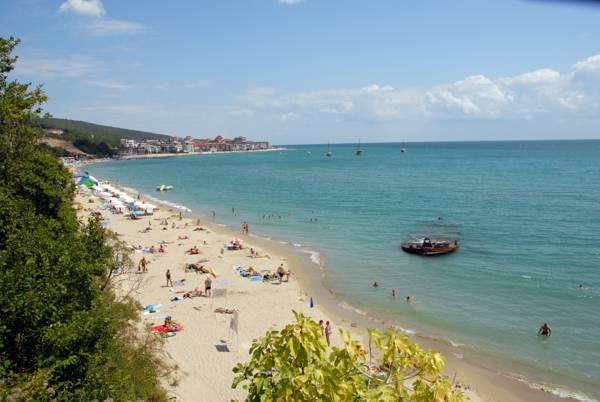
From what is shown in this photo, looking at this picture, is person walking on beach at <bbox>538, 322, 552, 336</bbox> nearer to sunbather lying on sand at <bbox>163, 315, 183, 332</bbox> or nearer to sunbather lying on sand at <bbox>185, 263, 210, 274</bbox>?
sunbather lying on sand at <bbox>163, 315, 183, 332</bbox>

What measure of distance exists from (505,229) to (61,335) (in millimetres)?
38121

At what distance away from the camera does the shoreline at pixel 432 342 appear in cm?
1486

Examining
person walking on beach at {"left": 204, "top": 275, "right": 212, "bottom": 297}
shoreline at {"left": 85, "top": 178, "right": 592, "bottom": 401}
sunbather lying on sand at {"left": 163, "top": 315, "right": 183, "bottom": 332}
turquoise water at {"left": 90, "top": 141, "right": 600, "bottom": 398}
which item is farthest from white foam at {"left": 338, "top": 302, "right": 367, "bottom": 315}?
sunbather lying on sand at {"left": 163, "top": 315, "right": 183, "bottom": 332}

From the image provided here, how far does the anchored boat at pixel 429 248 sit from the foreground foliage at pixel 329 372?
1099 inches

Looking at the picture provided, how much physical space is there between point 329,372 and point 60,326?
7.11m

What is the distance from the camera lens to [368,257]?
1219 inches

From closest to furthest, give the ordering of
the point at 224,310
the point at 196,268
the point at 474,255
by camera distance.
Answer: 1. the point at 224,310
2. the point at 196,268
3. the point at 474,255

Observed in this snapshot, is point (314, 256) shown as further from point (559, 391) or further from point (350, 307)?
point (559, 391)

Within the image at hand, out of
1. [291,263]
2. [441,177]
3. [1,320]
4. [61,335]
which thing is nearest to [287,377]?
[61,335]

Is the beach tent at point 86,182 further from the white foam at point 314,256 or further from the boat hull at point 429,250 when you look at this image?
the boat hull at point 429,250

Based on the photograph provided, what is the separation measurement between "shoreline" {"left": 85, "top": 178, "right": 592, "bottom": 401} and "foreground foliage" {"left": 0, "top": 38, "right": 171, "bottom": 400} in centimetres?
990

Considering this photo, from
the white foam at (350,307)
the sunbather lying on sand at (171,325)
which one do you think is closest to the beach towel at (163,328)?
the sunbather lying on sand at (171,325)

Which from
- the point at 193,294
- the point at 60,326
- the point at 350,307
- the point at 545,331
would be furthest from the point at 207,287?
the point at 545,331

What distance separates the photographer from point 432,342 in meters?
18.5
